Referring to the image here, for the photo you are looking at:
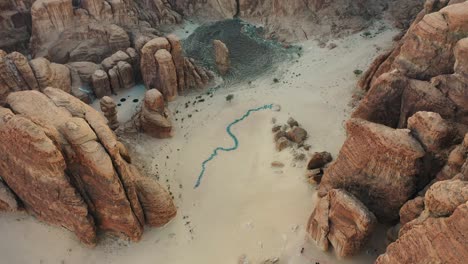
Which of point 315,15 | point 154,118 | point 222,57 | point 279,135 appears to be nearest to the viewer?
point 279,135

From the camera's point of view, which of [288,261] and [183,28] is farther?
[183,28]

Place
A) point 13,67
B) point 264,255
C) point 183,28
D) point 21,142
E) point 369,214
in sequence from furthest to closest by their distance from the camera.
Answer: point 183,28, point 13,67, point 264,255, point 21,142, point 369,214

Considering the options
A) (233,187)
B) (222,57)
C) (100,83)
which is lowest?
(233,187)

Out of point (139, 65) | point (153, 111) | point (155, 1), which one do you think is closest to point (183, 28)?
point (155, 1)

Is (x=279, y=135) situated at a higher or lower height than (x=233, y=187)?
higher

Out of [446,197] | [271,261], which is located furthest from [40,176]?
[446,197]

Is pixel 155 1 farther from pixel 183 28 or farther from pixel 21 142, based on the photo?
→ pixel 21 142

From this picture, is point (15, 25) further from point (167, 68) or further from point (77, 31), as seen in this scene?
point (167, 68)

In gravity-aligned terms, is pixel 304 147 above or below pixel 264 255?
above
